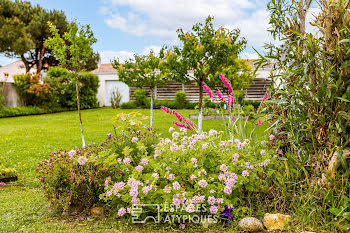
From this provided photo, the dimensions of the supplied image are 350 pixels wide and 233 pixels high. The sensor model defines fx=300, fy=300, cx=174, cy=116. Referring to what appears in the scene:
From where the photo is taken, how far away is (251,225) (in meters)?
2.93

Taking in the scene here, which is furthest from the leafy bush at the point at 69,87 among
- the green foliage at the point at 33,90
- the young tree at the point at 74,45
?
the young tree at the point at 74,45

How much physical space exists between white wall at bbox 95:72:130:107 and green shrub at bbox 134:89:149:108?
11.0 ft

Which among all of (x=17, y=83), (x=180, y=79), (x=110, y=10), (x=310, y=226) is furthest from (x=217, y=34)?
(x=17, y=83)

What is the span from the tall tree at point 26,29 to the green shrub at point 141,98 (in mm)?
7774

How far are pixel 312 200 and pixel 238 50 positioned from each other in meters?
6.17

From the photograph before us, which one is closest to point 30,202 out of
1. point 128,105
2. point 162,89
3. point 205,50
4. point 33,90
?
point 205,50

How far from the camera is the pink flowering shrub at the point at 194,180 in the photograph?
296cm

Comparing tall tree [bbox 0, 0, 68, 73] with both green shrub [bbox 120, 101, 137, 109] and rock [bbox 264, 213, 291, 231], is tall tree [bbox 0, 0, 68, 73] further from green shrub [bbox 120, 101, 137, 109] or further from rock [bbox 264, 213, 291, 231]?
rock [bbox 264, 213, 291, 231]

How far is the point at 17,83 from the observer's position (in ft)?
56.2

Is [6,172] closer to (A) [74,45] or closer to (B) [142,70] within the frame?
(A) [74,45]

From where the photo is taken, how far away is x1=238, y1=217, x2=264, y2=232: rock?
2.94m

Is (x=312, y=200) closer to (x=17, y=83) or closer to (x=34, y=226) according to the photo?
(x=34, y=226)

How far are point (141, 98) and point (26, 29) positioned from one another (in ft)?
39.9

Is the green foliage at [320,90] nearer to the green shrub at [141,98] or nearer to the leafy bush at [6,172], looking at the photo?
the leafy bush at [6,172]
